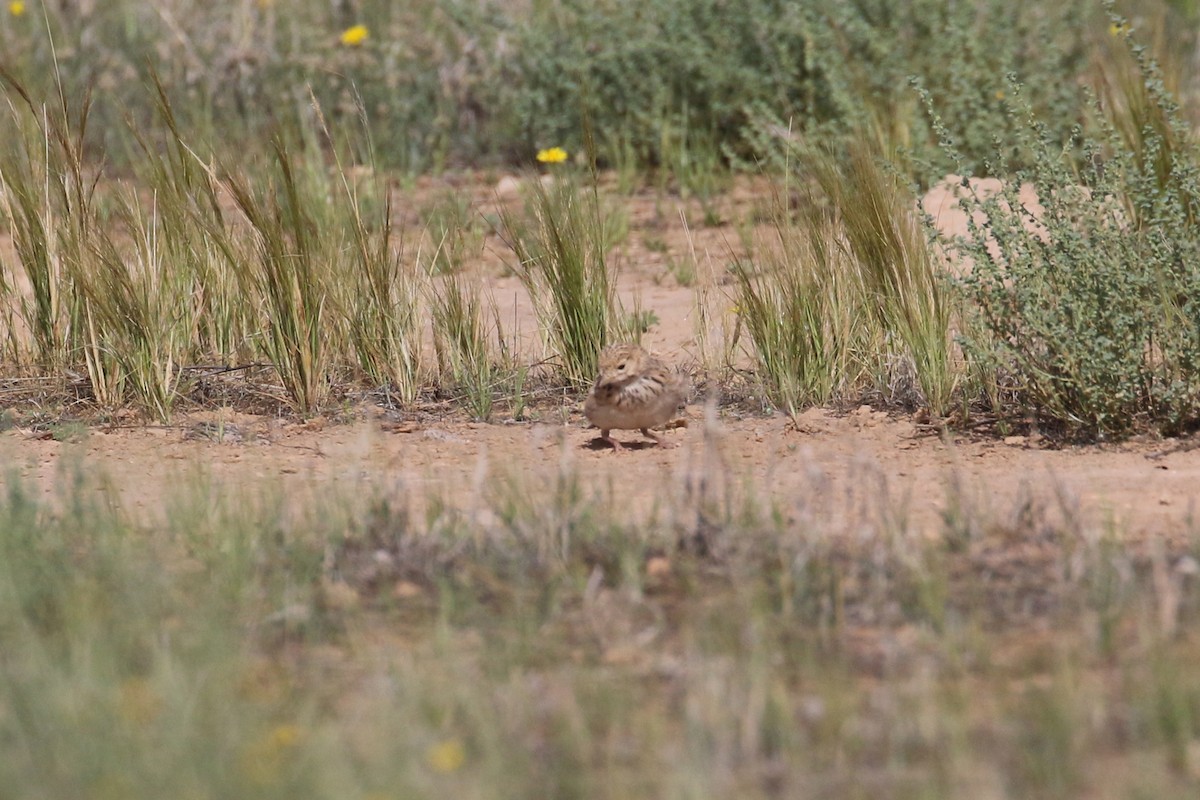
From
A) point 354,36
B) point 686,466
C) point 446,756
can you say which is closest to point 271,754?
point 446,756

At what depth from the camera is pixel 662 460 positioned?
19.3 ft

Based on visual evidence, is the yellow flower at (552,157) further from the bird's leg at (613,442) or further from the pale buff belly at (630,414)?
the pale buff belly at (630,414)

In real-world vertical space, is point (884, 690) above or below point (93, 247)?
below

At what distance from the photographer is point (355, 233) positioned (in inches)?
259

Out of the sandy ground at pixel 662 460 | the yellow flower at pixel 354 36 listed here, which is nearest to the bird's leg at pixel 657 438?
the sandy ground at pixel 662 460

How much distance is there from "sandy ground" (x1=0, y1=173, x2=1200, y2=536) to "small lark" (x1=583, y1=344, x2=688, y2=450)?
14cm

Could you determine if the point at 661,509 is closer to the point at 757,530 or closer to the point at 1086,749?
the point at 757,530

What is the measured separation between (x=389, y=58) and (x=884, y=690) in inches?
358

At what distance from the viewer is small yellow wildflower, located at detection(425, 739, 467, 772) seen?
3.05 meters

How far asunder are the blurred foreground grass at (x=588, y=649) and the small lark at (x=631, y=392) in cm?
103

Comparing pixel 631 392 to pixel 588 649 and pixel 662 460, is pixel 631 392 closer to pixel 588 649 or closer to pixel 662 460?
pixel 662 460

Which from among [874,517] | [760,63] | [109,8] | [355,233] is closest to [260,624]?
[874,517]

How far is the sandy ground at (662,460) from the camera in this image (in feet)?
15.8

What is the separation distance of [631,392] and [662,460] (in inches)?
11.1
